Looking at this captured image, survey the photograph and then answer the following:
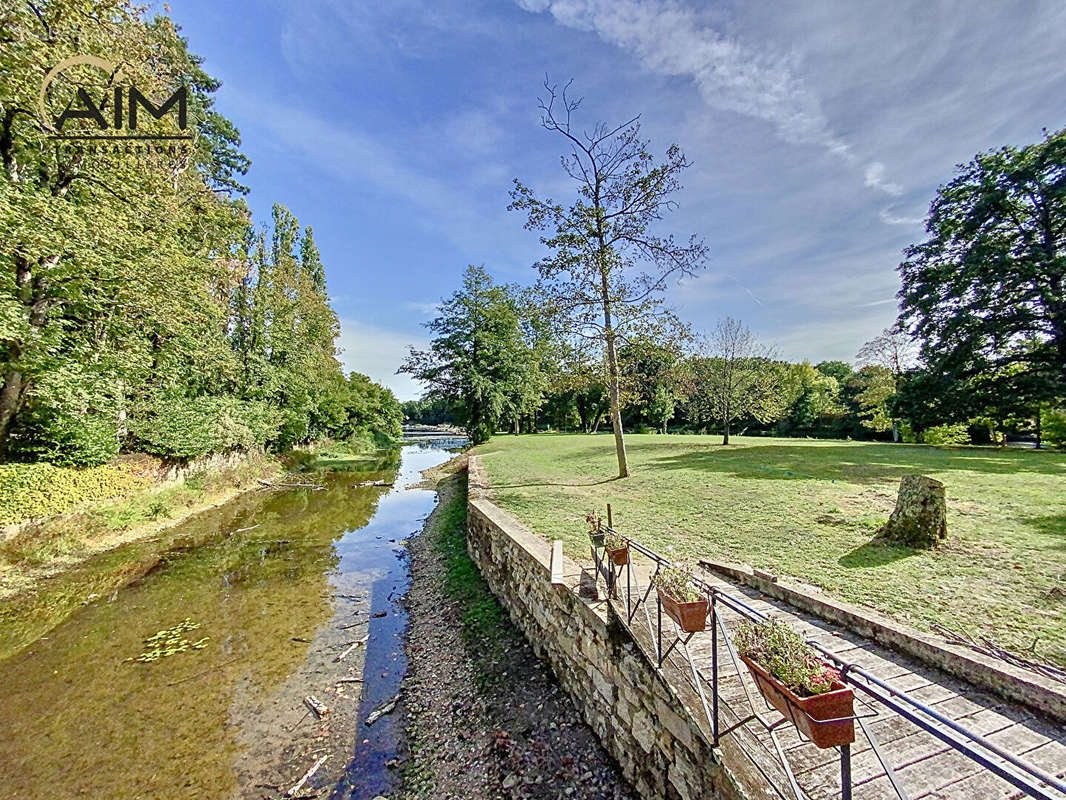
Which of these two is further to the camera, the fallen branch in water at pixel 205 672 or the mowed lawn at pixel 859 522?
the fallen branch in water at pixel 205 672

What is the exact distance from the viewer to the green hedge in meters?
9.55

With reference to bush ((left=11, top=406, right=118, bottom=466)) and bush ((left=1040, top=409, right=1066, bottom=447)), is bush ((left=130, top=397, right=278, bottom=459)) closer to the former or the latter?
bush ((left=11, top=406, right=118, bottom=466))

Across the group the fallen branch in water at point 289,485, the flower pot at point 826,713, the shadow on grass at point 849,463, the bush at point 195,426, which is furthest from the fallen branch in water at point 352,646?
the fallen branch in water at point 289,485

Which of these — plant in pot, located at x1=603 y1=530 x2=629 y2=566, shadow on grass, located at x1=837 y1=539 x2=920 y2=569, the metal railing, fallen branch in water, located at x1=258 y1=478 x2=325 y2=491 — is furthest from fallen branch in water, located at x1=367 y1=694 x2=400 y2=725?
fallen branch in water, located at x1=258 y1=478 x2=325 y2=491

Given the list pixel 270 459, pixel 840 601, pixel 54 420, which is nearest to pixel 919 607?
pixel 840 601

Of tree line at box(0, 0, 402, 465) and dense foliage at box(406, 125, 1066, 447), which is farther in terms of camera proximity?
dense foliage at box(406, 125, 1066, 447)

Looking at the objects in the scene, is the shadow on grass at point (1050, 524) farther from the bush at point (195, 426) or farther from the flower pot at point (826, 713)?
the bush at point (195, 426)

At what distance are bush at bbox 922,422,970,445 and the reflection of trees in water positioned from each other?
1134 inches

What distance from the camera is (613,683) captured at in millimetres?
4312

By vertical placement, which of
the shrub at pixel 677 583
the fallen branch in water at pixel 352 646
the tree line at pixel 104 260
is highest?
the tree line at pixel 104 260

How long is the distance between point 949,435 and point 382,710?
28.8m

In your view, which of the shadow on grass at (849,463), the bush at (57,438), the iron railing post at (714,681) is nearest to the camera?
the iron railing post at (714,681)

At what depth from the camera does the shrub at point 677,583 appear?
3.33 metres

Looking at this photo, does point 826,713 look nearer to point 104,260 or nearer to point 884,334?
point 104,260
